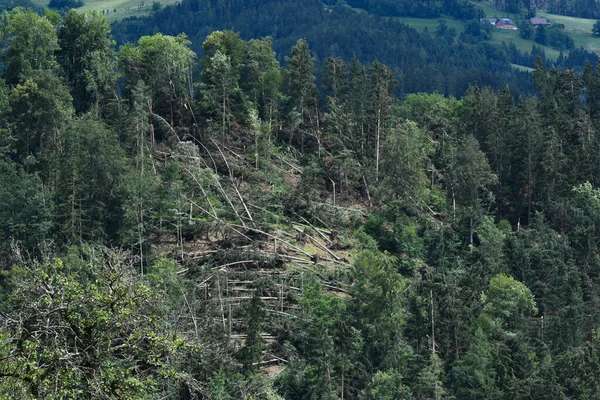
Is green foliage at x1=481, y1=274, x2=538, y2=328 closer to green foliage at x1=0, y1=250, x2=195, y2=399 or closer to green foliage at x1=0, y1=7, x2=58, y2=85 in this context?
green foliage at x1=0, y1=7, x2=58, y2=85

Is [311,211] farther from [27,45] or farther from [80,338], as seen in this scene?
[80,338]

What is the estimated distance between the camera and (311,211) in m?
86.4

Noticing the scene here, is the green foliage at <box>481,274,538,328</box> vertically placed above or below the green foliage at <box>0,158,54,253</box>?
below

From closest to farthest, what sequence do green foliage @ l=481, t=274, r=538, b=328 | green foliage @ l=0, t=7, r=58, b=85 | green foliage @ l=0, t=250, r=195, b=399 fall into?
1. green foliage @ l=0, t=250, r=195, b=399
2. green foliage @ l=481, t=274, r=538, b=328
3. green foliage @ l=0, t=7, r=58, b=85

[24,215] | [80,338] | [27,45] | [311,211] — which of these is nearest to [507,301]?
[311,211]

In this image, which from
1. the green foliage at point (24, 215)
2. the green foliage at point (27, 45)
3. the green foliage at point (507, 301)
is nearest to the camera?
the green foliage at point (24, 215)

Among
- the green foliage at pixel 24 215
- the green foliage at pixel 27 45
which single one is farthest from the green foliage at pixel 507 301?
the green foliage at pixel 27 45

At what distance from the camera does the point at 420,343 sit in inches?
2980

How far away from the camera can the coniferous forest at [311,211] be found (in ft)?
235

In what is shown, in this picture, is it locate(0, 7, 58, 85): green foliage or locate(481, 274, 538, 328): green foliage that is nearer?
locate(481, 274, 538, 328): green foliage

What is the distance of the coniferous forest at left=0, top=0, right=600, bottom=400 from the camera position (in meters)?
71.6

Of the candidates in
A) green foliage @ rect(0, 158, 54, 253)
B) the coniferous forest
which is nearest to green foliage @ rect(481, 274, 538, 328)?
the coniferous forest

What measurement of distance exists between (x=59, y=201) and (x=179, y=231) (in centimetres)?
845

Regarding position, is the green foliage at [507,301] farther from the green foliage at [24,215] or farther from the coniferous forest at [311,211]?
the green foliage at [24,215]
